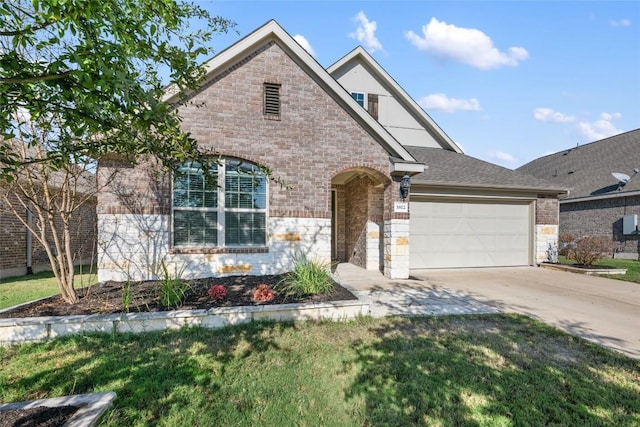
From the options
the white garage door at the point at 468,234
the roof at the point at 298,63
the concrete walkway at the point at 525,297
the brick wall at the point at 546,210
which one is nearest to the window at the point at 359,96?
the roof at the point at 298,63

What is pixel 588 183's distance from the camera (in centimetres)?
1644

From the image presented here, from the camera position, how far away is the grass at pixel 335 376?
2859 mm

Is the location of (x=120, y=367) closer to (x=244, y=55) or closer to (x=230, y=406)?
(x=230, y=406)

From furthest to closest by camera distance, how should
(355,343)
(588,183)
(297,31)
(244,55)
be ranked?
(588,183) → (297,31) → (244,55) → (355,343)

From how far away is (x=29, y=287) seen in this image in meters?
7.99

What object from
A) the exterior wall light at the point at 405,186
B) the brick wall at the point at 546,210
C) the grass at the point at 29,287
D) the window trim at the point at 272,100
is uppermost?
the window trim at the point at 272,100

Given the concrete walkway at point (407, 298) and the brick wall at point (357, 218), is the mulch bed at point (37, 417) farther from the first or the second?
the brick wall at point (357, 218)

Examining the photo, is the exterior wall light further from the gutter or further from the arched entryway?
the gutter

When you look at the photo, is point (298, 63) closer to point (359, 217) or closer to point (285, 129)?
point (285, 129)

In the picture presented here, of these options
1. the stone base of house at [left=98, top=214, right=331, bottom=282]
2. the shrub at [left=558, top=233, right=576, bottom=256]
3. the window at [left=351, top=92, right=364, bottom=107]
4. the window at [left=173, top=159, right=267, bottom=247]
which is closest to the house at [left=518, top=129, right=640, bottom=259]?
the shrub at [left=558, top=233, right=576, bottom=256]

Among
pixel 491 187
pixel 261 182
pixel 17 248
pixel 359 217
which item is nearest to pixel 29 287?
pixel 17 248

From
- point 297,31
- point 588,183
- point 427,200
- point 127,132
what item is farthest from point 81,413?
point 588,183

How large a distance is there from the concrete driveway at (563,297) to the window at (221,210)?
5042mm

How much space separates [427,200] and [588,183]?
12086 mm
